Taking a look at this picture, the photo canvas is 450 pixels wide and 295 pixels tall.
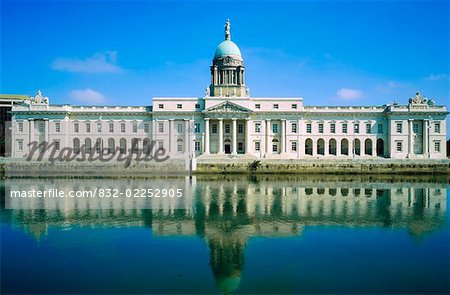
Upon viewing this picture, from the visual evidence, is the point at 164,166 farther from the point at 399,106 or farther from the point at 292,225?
the point at 399,106

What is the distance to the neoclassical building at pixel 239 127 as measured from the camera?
6531cm

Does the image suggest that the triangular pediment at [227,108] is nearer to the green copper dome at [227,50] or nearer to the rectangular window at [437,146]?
the green copper dome at [227,50]

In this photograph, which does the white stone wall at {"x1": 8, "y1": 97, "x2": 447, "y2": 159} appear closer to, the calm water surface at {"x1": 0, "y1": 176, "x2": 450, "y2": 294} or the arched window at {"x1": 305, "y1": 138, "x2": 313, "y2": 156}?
the arched window at {"x1": 305, "y1": 138, "x2": 313, "y2": 156}

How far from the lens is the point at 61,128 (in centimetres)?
6694

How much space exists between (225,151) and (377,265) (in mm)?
52125

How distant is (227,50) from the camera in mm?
73250

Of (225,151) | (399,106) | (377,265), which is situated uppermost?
(399,106)

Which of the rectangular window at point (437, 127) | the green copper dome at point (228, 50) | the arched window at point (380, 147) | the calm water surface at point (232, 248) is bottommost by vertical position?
the calm water surface at point (232, 248)

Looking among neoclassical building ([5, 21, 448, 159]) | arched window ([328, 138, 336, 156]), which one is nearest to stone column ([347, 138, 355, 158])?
neoclassical building ([5, 21, 448, 159])

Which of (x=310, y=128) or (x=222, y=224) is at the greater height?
(x=310, y=128)

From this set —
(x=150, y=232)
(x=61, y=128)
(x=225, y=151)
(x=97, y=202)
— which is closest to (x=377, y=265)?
(x=150, y=232)

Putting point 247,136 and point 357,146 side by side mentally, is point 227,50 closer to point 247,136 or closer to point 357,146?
point 247,136

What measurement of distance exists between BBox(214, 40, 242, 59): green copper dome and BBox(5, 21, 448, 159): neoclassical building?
9.44m

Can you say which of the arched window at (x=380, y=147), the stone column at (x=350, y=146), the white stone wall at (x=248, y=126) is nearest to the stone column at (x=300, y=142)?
the white stone wall at (x=248, y=126)
